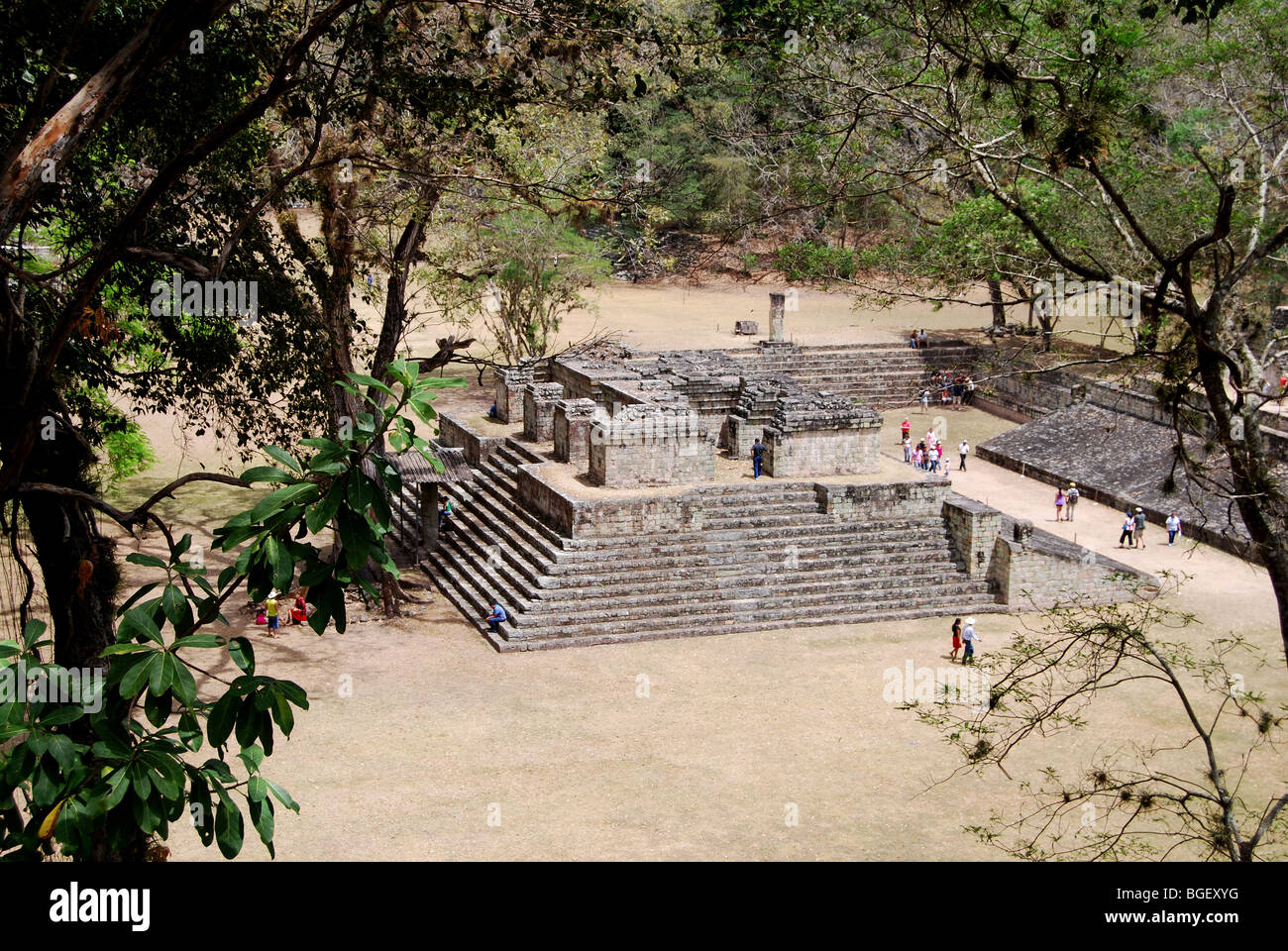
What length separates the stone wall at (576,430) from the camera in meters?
23.1

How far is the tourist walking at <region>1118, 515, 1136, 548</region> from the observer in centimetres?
2369

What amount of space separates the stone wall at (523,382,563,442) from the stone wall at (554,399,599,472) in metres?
1.60

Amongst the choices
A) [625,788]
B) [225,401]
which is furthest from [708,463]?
[225,401]

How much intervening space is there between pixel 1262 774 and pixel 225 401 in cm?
1292

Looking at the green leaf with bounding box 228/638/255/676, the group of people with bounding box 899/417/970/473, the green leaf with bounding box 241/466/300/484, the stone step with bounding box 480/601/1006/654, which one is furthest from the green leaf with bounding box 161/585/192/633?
the group of people with bounding box 899/417/970/473

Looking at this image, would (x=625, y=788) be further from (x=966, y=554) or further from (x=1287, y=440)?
(x=1287, y=440)

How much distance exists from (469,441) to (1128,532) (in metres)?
12.7

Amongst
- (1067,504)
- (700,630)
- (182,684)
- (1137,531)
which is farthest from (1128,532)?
(182,684)

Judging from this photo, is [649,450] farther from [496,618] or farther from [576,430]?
[496,618]

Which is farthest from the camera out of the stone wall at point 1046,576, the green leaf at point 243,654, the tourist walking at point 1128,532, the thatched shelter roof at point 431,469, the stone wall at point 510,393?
the stone wall at point 510,393

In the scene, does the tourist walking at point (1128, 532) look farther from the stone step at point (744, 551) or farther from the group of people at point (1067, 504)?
the stone step at point (744, 551)

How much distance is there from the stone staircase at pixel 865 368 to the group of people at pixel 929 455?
5488 millimetres

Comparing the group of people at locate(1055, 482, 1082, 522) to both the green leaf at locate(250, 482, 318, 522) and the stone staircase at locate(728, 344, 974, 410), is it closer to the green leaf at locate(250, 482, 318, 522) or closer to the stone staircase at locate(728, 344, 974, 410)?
the stone staircase at locate(728, 344, 974, 410)

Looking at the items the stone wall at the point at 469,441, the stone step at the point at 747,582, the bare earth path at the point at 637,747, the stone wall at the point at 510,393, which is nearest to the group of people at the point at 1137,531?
the bare earth path at the point at 637,747
